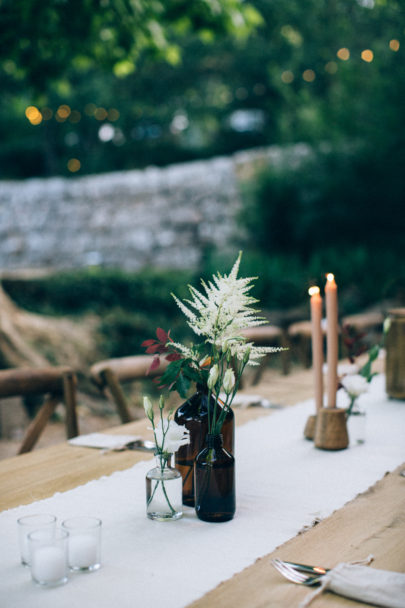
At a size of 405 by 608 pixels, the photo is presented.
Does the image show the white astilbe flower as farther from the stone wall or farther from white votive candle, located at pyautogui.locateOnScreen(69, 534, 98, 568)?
the stone wall

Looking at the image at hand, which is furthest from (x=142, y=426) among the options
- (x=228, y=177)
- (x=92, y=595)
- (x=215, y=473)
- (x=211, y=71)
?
(x=211, y=71)

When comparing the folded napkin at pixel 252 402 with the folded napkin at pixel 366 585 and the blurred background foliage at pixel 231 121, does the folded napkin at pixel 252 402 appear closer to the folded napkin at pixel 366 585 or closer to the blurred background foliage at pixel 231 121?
the blurred background foliage at pixel 231 121

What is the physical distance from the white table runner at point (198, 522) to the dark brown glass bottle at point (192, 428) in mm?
48

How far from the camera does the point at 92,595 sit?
708mm

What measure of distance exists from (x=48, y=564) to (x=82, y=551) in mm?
51

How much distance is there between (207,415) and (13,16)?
11.3 ft

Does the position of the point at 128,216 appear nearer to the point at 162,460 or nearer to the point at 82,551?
the point at 162,460

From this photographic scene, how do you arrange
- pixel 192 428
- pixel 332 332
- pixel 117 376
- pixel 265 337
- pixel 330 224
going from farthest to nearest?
pixel 330 224 < pixel 265 337 < pixel 117 376 < pixel 332 332 < pixel 192 428

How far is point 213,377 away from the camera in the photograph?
0.91m

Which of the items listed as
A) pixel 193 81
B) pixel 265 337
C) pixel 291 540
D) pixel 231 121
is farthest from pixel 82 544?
pixel 231 121

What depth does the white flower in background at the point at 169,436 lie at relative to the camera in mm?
926

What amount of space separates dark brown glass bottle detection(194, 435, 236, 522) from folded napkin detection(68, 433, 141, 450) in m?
0.47

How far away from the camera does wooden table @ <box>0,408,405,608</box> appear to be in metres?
0.71

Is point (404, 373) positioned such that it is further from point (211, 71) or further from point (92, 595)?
point (211, 71)
